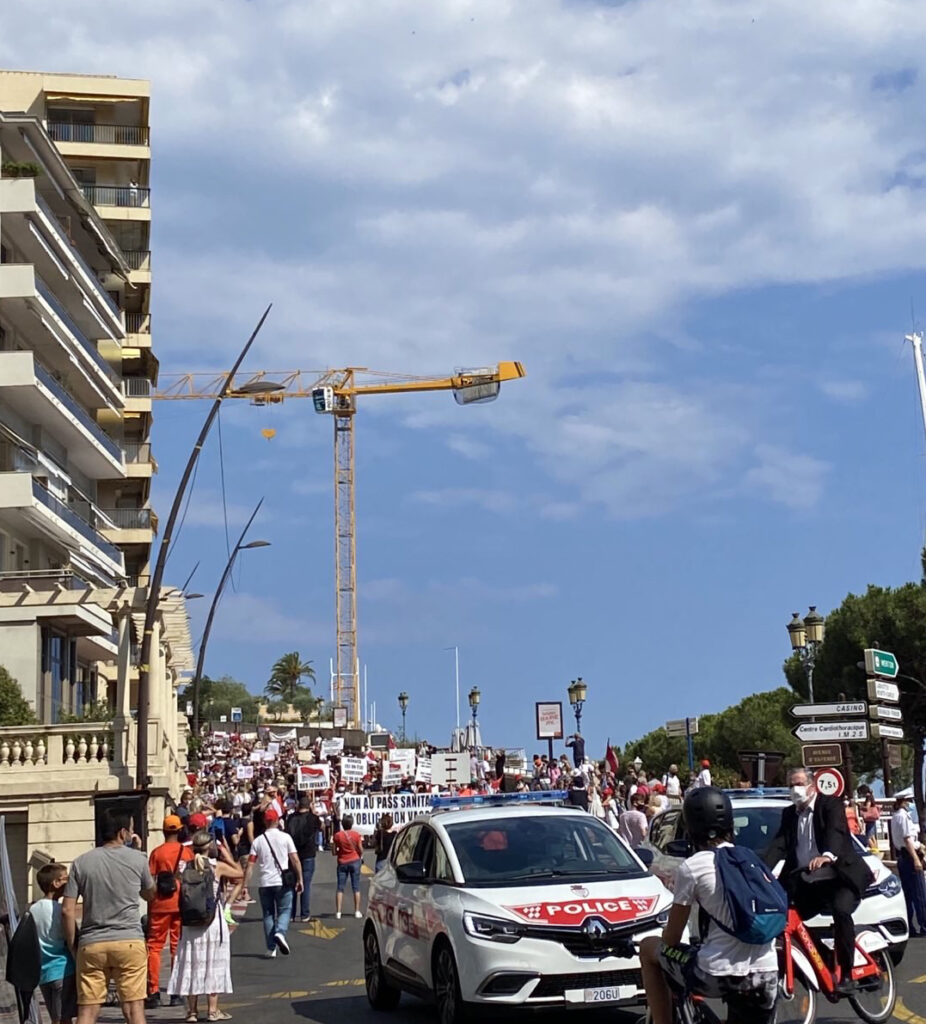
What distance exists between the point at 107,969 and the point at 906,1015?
5.57m

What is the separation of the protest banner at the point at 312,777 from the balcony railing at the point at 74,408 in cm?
1161

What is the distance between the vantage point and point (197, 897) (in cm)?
1379

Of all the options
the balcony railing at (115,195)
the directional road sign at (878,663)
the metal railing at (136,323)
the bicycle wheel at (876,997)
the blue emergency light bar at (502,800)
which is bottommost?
the bicycle wheel at (876,997)

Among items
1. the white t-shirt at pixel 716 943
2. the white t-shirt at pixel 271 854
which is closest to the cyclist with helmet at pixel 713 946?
the white t-shirt at pixel 716 943

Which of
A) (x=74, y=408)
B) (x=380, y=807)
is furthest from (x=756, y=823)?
(x=74, y=408)

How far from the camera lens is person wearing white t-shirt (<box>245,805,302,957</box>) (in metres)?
19.1

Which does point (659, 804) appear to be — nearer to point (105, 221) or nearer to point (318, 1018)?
point (318, 1018)

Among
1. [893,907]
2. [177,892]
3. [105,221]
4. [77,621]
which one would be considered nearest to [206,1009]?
[177,892]

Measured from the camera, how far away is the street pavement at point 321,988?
40.4 feet

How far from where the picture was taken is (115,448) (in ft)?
162

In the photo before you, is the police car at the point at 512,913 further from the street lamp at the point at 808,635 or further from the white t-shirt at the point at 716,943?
the street lamp at the point at 808,635

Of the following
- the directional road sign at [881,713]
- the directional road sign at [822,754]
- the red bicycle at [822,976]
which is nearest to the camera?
the red bicycle at [822,976]

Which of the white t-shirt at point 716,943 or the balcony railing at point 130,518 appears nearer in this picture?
the white t-shirt at point 716,943

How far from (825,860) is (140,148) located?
166 feet
